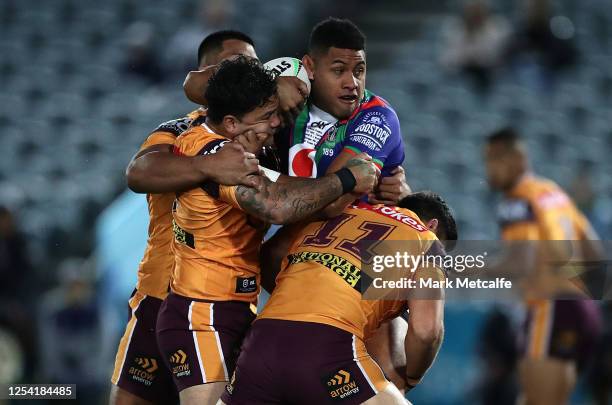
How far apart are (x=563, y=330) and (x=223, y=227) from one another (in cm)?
451

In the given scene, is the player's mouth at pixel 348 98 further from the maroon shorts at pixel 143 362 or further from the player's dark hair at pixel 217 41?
the maroon shorts at pixel 143 362

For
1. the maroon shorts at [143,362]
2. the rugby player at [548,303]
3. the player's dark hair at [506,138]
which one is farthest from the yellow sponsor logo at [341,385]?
the player's dark hair at [506,138]

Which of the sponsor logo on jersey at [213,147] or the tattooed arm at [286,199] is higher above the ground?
the sponsor logo on jersey at [213,147]

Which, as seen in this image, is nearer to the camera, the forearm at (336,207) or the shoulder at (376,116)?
the forearm at (336,207)

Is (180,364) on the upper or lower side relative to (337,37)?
lower

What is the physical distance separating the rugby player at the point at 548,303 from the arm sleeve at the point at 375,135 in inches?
137

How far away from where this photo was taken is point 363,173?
5094mm

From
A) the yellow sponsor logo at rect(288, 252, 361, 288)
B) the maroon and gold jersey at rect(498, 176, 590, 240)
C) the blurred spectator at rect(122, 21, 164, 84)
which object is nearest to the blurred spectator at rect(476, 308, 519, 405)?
the maroon and gold jersey at rect(498, 176, 590, 240)

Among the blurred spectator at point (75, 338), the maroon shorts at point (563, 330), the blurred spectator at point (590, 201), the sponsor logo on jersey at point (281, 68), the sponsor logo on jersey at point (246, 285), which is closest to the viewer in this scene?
the sponsor logo on jersey at point (246, 285)

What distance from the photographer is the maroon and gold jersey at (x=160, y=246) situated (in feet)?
19.5

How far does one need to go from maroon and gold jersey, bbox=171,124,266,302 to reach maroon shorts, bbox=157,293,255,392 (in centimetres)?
6

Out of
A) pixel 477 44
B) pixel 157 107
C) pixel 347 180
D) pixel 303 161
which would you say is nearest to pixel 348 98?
pixel 303 161

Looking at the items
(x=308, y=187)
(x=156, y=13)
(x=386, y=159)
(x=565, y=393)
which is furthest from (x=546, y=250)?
(x=156, y=13)

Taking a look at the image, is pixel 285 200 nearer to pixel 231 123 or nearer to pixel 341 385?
pixel 231 123
